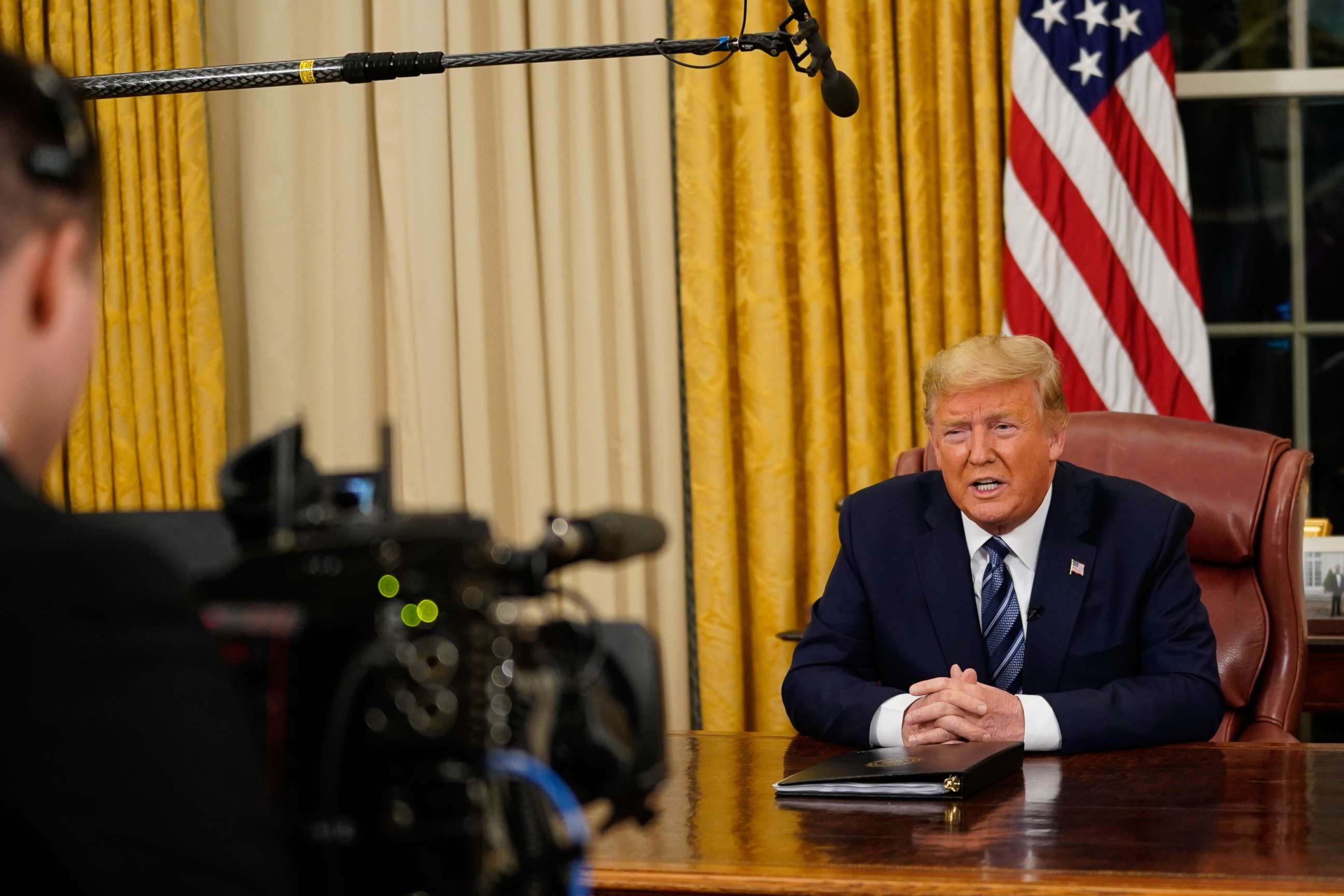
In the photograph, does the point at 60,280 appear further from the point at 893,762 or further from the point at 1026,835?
the point at 893,762

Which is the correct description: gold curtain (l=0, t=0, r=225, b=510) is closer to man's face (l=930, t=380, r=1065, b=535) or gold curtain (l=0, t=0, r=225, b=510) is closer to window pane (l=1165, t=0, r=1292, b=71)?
man's face (l=930, t=380, r=1065, b=535)

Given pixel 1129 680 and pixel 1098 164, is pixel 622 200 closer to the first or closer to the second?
pixel 1098 164

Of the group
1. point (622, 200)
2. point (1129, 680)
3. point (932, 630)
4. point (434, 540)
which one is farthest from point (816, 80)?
point (434, 540)

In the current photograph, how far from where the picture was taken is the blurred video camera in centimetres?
83

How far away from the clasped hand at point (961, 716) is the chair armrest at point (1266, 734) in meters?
0.56

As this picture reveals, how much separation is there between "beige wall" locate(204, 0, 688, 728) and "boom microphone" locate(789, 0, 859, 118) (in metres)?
1.55

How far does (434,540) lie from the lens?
2.86 ft

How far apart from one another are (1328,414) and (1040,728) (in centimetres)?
235

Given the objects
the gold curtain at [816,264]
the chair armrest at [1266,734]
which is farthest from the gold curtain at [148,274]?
the chair armrest at [1266,734]

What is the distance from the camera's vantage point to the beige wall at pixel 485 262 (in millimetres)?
3738

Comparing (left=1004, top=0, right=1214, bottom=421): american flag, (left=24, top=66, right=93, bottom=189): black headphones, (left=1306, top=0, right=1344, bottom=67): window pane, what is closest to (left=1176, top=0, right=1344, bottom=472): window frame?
(left=1306, top=0, right=1344, bottom=67): window pane

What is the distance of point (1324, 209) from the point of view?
4.07m

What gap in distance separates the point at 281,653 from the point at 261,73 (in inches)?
54.3

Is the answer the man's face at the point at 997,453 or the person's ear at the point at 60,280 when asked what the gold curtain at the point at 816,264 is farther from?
the person's ear at the point at 60,280
